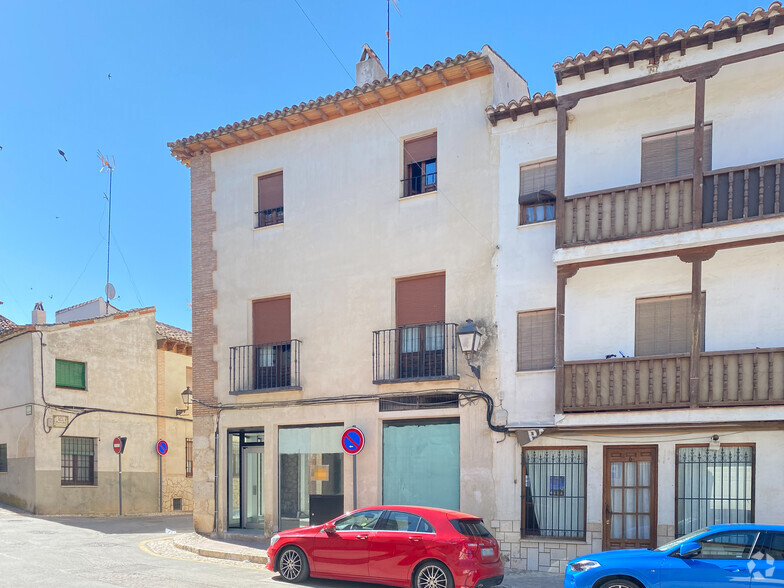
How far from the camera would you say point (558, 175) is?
12414 millimetres

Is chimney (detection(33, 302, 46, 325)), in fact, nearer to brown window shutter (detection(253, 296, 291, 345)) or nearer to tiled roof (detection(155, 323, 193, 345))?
tiled roof (detection(155, 323, 193, 345))

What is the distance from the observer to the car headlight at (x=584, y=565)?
8758 mm

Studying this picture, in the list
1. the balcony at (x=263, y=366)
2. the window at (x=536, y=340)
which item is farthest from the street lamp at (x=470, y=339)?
the balcony at (x=263, y=366)

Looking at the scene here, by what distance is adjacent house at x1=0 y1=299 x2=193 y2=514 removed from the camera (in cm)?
2089

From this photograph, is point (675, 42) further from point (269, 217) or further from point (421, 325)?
point (269, 217)

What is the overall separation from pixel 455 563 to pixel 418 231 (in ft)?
22.8

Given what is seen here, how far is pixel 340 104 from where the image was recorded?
15.4 metres

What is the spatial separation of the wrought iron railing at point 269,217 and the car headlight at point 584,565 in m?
10.5

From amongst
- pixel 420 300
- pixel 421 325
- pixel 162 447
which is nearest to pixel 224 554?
pixel 421 325

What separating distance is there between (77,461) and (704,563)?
62.8ft

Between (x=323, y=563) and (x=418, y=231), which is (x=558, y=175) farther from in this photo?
(x=323, y=563)

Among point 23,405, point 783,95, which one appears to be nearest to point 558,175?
point 783,95

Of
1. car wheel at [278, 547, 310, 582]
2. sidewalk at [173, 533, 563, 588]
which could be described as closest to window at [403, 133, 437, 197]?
car wheel at [278, 547, 310, 582]

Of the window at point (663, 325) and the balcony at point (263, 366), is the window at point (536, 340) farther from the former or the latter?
the balcony at point (263, 366)
